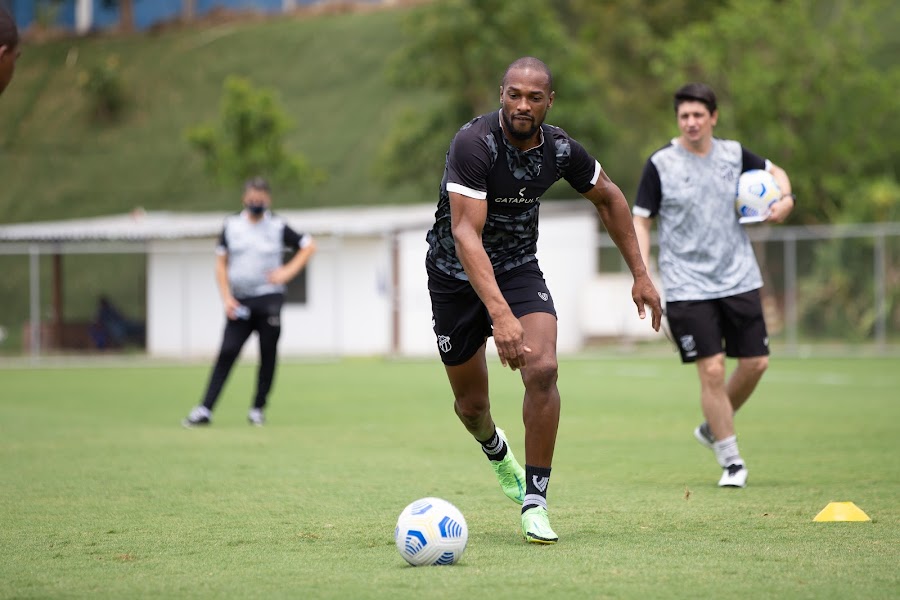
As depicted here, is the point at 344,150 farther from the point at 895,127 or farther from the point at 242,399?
the point at 242,399

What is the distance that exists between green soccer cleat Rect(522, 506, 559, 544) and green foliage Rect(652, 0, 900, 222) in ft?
97.5

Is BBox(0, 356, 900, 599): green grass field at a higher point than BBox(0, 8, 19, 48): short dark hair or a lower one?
lower

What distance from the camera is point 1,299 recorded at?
148 ft

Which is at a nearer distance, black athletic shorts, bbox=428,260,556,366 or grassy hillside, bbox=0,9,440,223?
black athletic shorts, bbox=428,260,556,366

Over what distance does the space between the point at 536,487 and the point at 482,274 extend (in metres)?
1.06

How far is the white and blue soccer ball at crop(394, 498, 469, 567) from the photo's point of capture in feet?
17.6

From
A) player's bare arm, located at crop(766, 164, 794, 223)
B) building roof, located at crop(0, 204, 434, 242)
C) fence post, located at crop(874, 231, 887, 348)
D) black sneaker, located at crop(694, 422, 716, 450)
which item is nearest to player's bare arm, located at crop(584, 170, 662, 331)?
A: player's bare arm, located at crop(766, 164, 794, 223)

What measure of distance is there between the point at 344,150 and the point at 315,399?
41.4m

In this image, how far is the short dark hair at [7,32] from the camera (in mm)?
5477

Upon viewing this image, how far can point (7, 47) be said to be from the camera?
216 inches

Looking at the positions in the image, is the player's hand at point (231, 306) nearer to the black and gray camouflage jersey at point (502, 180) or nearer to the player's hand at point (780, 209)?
the player's hand at point (780, 209)

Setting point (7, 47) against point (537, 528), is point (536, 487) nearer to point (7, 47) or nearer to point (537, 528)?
point (537, 528)

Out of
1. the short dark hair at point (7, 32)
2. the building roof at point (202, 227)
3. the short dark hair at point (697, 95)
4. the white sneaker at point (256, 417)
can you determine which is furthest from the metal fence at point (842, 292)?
the short dark hair at point (7, 32)

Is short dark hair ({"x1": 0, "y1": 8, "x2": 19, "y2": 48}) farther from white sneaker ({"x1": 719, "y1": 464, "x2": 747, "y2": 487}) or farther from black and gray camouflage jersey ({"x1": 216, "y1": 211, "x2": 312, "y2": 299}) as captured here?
black and gray camouflage jersey ({"x1": 216, "y1": 211, "x2": 312, "y2": 299})
